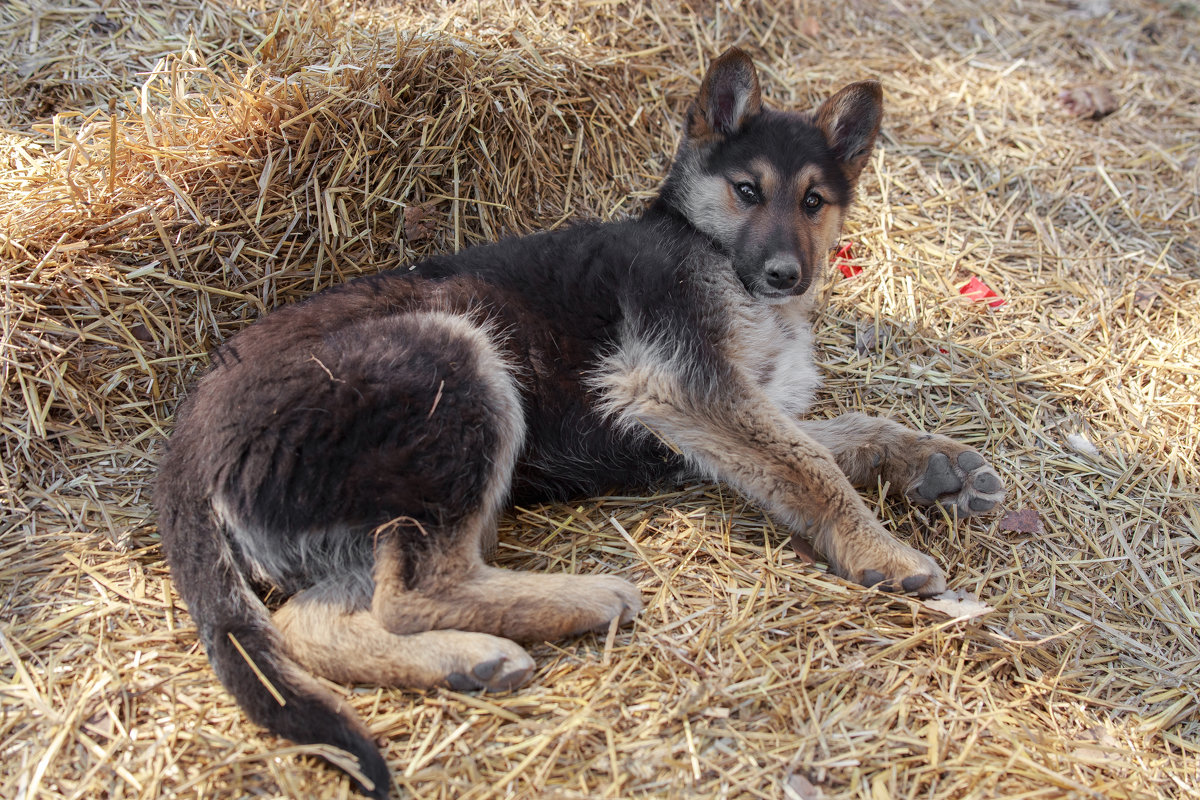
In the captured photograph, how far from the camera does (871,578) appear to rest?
3.01 metres

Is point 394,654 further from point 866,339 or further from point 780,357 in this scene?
point 866,339

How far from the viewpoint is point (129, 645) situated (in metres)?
2.70

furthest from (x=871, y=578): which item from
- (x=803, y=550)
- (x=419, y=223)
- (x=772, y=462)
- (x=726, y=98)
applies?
(x=419, y=223)

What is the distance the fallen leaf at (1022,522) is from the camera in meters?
3.44

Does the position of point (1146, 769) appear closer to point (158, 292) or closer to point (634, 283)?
point (634, 283)

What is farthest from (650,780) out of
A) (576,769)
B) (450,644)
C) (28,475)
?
(28,475)

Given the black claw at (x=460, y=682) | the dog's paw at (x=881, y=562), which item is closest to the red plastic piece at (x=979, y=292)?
the dog's paw at (x=881, y=562)

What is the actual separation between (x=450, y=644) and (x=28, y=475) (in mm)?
1988

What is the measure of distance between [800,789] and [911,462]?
64.7 inches

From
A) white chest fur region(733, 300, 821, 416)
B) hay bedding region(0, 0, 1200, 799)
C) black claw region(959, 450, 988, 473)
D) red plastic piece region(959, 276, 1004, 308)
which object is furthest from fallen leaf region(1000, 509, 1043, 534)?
red plastic piece region(959, 276, 1004, 308)

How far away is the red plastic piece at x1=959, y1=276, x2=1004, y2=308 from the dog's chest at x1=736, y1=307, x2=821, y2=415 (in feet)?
4.23

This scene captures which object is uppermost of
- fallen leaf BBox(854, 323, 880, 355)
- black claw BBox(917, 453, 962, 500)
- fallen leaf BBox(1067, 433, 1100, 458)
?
fallen leaf BBox(854, 323, 880, 355)

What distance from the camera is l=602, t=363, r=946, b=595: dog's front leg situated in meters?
3.04

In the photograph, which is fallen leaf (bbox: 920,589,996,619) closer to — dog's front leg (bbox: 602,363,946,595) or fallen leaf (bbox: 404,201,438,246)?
dog's front leg (bbox: 602,363,946,595)
